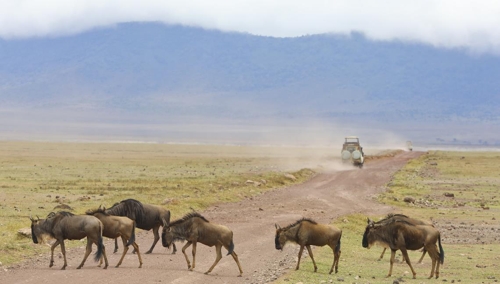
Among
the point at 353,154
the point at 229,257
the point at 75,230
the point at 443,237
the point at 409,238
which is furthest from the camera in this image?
the point at 353,154

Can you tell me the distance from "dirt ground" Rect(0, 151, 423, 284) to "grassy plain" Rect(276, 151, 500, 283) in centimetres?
122

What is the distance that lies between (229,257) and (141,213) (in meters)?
3.02

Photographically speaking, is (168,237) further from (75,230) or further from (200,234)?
(75,230)

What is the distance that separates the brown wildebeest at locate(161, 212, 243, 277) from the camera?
21.4m

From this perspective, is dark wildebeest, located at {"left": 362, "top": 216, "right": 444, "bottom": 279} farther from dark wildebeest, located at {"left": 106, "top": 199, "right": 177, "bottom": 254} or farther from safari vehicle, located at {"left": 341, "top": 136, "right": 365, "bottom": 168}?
safari vehicle, located at {"left": 341, "top": 136, "right": 365, "bottom": 168}

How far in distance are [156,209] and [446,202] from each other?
26485mm

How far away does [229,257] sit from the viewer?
944 inches

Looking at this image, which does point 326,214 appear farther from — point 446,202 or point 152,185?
point 152,185

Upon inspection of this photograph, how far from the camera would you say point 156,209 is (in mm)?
24938

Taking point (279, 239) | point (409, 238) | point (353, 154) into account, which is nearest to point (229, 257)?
point (279, 239)

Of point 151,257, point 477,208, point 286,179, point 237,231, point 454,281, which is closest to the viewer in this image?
point 454,281

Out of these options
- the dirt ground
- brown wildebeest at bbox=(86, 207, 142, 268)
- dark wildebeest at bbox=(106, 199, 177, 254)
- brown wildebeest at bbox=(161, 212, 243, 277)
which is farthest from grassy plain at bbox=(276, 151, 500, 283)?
dark wildebeest at bbox=(106, 199, 177, 254)

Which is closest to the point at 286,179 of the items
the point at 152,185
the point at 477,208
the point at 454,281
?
A: the point at 152,185

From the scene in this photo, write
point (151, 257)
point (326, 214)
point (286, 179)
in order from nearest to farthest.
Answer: point (151, 257)
point (326, 214)
point (286, 179)
